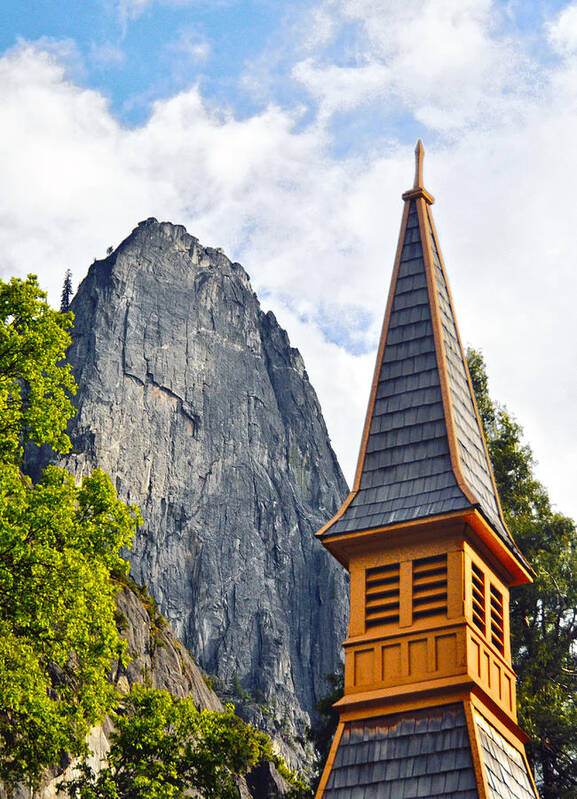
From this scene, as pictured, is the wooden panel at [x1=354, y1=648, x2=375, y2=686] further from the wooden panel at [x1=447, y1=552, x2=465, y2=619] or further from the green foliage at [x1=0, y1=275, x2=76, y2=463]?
the green foliage at [x1=0, y1=275, x2=76, y2=463]

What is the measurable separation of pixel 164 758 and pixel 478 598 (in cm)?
807

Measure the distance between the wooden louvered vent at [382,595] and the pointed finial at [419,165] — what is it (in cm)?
780

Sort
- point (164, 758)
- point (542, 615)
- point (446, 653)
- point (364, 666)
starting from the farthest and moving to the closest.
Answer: point (542, 615) < point (164, 758) < point (364, 666) < point (446, 653)

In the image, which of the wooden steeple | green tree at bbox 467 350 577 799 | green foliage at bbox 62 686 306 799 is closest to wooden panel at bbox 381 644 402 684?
the wooden steeple

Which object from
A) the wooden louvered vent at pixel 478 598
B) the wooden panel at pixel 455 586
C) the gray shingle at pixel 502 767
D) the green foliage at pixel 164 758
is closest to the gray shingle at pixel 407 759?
the gray shingle at pixel 502 767

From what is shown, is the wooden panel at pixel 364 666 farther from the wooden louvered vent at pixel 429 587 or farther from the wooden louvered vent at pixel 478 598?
the wooden louvered vent at pixel 478 598

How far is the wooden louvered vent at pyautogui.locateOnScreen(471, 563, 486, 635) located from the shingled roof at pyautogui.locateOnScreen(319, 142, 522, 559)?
78 centimetres

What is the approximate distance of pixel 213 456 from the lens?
147 m

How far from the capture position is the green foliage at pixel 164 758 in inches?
928

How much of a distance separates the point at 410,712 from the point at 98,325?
131 meters

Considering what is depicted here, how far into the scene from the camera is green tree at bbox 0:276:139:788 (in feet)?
66.0

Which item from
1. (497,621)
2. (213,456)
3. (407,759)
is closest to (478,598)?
(497,621)

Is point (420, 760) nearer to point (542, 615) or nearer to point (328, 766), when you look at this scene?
point (328, 766)

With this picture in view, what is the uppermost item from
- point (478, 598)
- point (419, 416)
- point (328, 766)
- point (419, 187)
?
point (419, 187)
